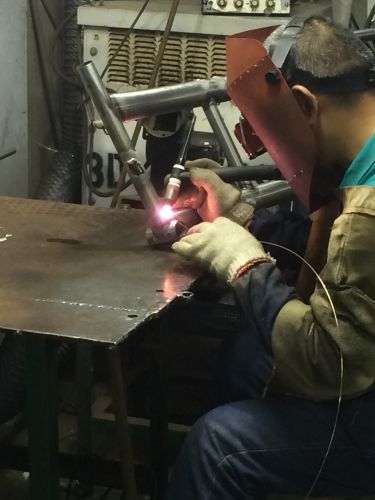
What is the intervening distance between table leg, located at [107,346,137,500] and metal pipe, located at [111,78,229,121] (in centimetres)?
55

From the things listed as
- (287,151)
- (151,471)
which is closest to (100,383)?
(151,471)

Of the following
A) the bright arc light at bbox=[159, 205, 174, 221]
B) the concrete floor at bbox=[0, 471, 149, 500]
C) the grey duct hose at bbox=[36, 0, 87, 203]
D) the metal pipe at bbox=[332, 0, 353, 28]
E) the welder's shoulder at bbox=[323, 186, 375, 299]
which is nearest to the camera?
the welder's shoulder at bbox=[323, 186, 375, 299]

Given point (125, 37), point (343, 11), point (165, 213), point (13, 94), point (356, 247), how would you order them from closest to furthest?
1. point (356, 247)
2. point (165, 213)
3. point (343, 11)
4. point (125, 37)
5. point (13, 94)

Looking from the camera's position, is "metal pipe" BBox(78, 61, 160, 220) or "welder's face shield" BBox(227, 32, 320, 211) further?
"metal pipe" BBox(78, 61, 160, 220)

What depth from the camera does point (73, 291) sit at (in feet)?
4.54

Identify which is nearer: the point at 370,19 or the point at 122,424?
the point at 122,424

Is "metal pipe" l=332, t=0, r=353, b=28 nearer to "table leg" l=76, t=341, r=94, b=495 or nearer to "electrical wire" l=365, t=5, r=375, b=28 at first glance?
"electrical wire" l=365, t=5, r=375, b=28

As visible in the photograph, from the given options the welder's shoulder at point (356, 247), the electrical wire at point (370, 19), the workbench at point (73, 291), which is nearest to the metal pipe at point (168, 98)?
the workbench at point (73, 291)

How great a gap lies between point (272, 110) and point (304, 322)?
39cm

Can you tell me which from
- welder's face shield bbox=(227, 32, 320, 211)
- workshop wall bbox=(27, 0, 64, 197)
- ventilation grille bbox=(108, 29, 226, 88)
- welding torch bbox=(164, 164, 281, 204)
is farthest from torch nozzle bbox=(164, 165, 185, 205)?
workshop wall bbox=(27, 0, 64, 197)

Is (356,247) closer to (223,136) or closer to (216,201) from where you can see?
(216,201)

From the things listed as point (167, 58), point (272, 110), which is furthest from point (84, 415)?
point (167, 58)

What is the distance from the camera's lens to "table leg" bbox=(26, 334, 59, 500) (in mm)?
1244

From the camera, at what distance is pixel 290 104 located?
1.36 m
